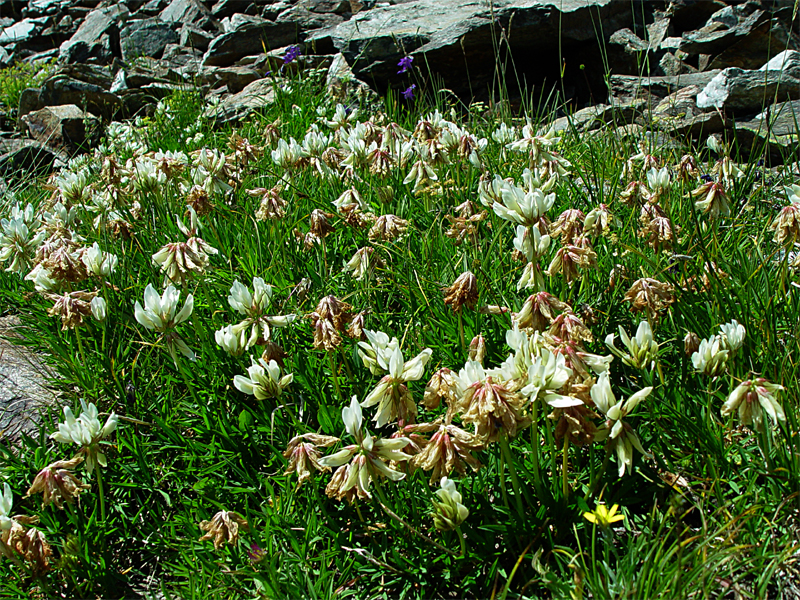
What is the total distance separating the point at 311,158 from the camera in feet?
12.5

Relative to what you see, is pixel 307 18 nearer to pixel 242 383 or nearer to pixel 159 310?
pixel 159 310

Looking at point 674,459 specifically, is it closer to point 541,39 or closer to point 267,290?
point 267,290

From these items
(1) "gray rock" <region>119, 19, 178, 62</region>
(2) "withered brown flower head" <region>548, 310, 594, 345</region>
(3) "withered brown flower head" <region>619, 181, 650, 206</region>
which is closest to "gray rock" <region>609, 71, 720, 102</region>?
(3) "withered brown flower head" <region>619, 181, 650, 206</region>

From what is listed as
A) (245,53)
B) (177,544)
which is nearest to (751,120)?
(177,544)

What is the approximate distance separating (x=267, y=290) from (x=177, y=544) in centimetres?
95

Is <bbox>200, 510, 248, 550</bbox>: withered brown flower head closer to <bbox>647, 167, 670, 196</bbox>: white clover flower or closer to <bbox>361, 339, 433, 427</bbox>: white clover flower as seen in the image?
<bbox>361, 339, 433, 427</bbox>: white clover flower

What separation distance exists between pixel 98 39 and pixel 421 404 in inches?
549

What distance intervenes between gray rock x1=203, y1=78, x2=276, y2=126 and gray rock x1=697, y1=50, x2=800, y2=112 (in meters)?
4.31

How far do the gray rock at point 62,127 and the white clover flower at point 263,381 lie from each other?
6.70 metres

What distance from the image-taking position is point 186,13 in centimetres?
1280

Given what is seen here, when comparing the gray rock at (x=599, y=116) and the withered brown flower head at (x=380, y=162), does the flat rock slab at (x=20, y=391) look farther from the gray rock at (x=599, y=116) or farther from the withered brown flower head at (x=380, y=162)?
the gray rock at (x=599, y=116)

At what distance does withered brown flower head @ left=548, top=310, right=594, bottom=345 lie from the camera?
72.2 inches

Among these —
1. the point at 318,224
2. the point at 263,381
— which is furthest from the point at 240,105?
the point at 263,381

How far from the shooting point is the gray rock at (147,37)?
12.2m
